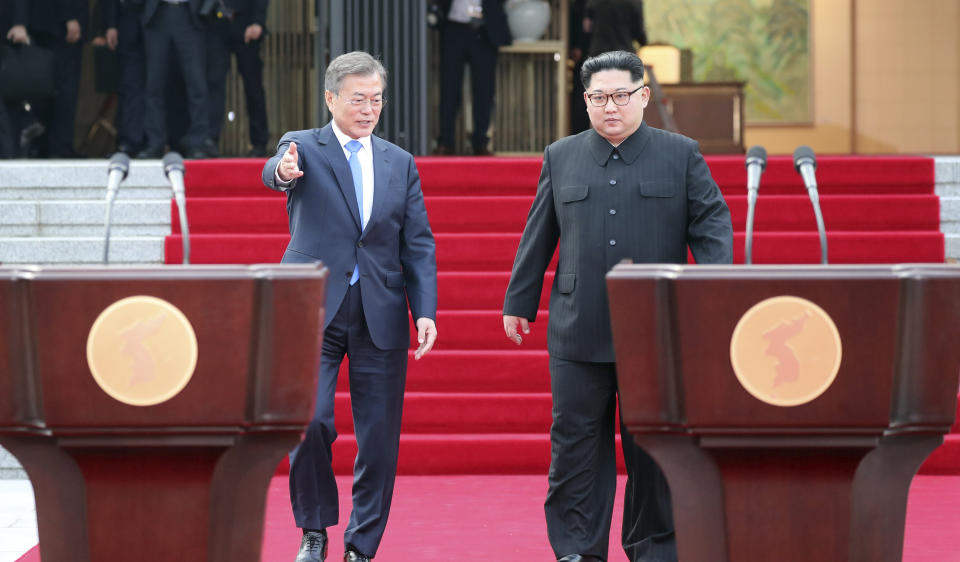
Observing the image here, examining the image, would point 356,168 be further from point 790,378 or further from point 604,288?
point 790,378

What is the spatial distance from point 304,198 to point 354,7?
407 centimetres

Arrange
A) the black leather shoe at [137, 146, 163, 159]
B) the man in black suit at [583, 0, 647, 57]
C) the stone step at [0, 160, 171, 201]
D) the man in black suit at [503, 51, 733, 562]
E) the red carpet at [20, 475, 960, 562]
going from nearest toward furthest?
the man in black suit at [503, 51, 733, 562] < the red carpet at [20, 475, 960, 562] < the stone step at [0, 160, 171, 201] < the black leather shoe at [137, 146, 163, 159] < the man in black suit at [583, 0, 647, 57]

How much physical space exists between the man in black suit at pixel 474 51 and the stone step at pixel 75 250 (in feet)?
8.67

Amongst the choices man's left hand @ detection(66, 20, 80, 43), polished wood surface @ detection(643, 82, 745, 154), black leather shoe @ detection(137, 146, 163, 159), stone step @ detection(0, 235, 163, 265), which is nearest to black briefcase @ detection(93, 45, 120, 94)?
man's left hand @ detection(66, 20, 80, 43)

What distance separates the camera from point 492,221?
6.07 m

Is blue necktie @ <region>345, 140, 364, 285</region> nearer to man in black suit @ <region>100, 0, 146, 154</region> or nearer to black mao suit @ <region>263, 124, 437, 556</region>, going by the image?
black mao suit @ <region>263, 124, 437, 556</region>

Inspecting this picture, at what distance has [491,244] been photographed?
19.1 ft

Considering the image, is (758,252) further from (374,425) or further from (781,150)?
(781,150)

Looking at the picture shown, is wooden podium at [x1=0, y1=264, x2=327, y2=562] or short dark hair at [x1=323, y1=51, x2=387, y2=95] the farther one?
short dark hair at [x1=323, y1=51, x2=387, y2=95]

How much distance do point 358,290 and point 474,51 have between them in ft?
15.5

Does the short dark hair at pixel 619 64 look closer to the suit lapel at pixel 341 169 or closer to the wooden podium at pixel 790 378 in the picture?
the suit lapel at pixel 341 169

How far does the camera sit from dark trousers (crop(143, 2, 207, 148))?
690cm

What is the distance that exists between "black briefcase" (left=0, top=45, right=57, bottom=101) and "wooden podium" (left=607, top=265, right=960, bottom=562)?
18.6 ft

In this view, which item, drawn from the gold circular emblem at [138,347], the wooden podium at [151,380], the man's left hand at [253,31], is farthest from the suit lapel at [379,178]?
the man's left hand at [253,31]
